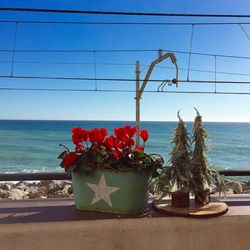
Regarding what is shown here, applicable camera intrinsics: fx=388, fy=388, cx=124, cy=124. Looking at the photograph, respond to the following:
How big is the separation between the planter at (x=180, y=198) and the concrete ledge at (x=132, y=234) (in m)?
0.09

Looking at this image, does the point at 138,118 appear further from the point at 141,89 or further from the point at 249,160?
the point at 249,160

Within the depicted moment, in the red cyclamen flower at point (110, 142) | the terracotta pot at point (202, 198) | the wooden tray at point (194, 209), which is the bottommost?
the wooden tray at point (194, 209)

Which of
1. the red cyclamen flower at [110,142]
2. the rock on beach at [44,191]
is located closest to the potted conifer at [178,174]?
the red cyclamen flower at [110,142]

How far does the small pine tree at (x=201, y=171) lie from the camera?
1507mm

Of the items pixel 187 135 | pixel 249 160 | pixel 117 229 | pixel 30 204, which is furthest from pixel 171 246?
pixel 249 160

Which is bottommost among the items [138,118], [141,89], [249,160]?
[249,160]

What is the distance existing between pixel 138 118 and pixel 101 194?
5.43 m

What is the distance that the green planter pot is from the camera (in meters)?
1.44

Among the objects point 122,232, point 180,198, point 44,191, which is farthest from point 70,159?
point 44,191

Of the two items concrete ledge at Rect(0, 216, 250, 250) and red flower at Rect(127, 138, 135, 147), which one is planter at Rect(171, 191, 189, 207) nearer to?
concrete ledge at Rect(0, 216, 250, 250)

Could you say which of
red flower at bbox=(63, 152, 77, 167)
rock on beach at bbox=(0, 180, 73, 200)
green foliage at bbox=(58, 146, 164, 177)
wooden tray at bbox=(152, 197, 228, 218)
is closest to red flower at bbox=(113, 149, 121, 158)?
green foliage at bbox=(58, 146, 164, 177)

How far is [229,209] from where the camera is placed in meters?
1.56

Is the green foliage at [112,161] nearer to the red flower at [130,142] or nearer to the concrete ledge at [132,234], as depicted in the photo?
the red flower at [130,142]

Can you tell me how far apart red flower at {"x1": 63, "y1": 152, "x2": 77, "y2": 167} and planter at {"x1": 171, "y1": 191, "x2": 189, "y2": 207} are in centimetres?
40
